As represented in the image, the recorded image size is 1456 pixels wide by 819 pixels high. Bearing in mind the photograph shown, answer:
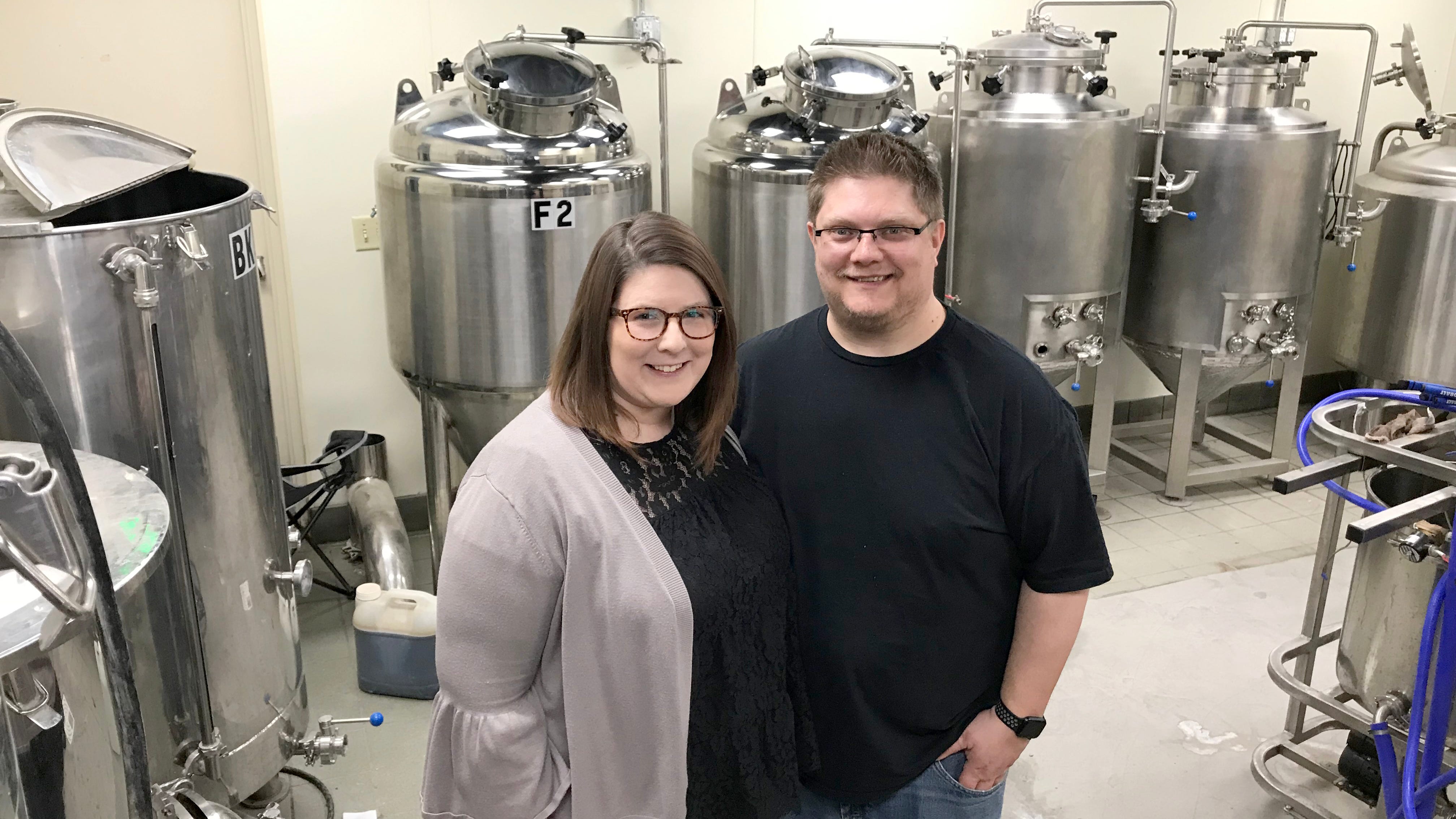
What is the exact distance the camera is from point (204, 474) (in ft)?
5.97

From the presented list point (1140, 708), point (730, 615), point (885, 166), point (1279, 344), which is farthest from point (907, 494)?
point (1279, 344)

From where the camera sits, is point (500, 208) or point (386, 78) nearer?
point (500, 208)

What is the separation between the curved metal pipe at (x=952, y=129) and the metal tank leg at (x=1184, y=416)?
0.97 metres

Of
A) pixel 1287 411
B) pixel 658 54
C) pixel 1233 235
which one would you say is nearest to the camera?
pixel 658 54

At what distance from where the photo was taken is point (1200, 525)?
3.75 m

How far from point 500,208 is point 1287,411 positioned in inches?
119

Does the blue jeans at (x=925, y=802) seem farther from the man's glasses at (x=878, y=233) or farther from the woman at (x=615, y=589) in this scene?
the man's glasses at (x=878, y=233)

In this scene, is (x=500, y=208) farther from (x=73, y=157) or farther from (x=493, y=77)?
(x=73, y=157)

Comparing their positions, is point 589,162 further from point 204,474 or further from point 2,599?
point 2,599

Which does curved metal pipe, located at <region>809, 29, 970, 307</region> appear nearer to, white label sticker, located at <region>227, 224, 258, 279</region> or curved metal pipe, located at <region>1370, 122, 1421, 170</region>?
curved metal pipe, located at <region>1370, 122, 1421, 170</region>

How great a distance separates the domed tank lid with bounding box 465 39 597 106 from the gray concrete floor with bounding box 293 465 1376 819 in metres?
1.44

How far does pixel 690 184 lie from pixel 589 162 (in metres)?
0.88

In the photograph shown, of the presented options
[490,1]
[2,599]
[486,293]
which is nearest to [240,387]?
[486,293]

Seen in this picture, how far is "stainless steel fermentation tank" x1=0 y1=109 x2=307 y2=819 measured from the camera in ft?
5.17
